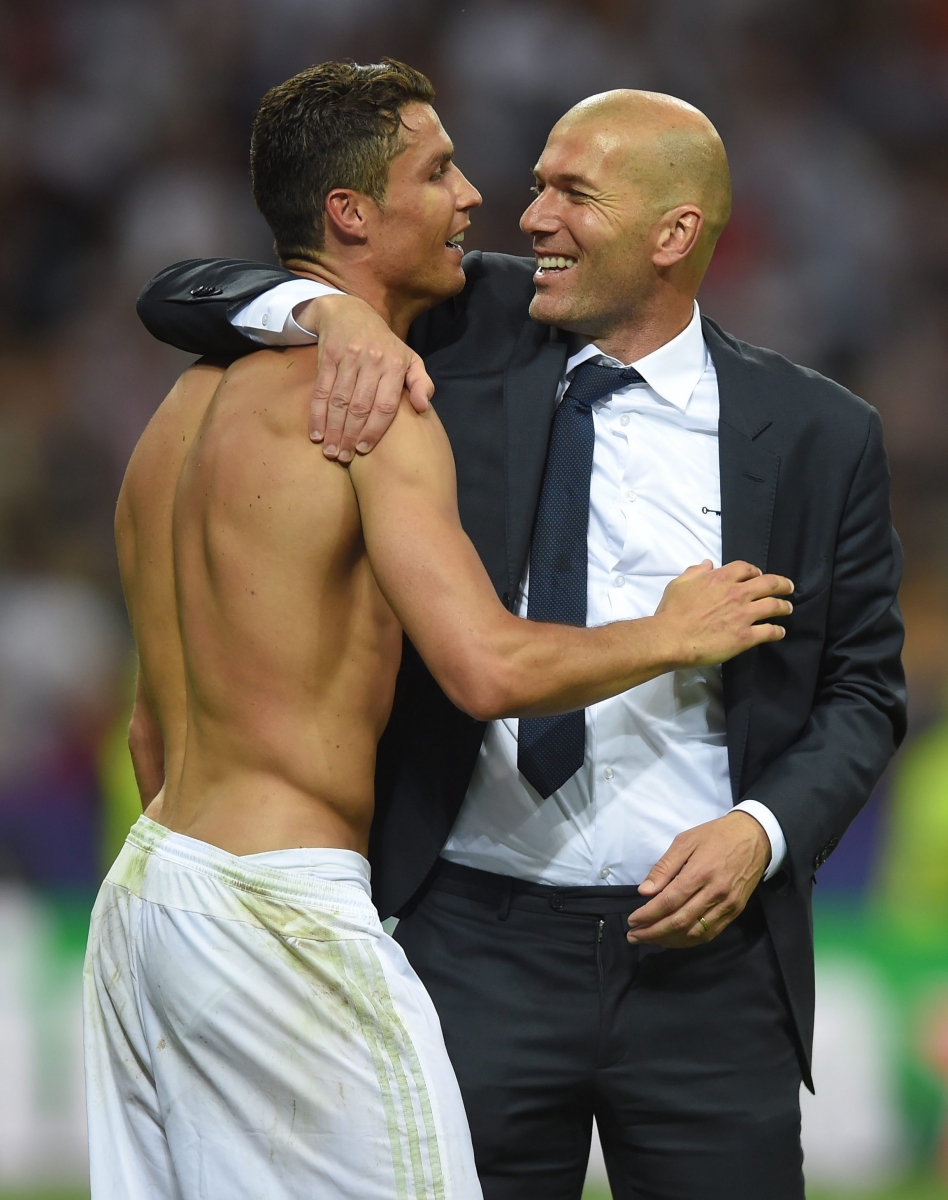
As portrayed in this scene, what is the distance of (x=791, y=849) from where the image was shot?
276 cm

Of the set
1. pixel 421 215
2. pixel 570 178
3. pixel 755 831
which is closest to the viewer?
pixel 755 831

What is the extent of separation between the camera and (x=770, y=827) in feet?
8.98

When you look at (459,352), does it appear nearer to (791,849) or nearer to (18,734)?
(791,849)

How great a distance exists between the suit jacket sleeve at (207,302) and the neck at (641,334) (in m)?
0.63

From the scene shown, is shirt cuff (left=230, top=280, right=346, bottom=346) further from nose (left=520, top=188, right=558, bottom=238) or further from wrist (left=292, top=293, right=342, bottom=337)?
nose (left=520, top=188, right=558, bottom=238)

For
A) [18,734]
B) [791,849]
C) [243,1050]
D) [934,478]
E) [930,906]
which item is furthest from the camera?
[934,478]

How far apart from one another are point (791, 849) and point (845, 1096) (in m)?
1.93

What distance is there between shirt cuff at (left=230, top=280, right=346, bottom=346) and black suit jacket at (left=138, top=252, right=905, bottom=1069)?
0.09 m

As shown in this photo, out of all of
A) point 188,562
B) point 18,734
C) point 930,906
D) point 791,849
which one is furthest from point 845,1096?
point 18,734

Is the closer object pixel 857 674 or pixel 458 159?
pixel 857 674

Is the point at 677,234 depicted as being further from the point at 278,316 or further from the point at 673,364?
the point at 278,316

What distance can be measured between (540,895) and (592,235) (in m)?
1.18

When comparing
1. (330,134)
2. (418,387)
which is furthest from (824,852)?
(330,134)

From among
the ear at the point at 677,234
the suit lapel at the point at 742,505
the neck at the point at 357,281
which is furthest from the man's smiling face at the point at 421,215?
the suit lapel at the point at 742,505
